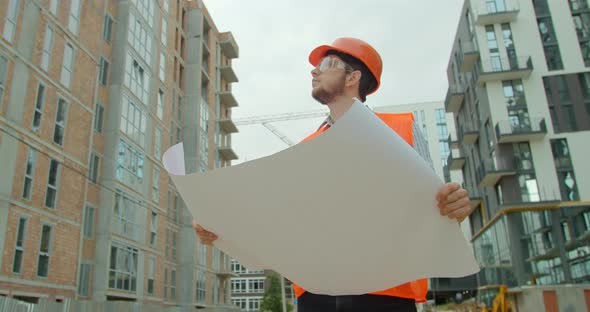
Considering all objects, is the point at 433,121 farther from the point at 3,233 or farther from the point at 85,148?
the point at 3,233

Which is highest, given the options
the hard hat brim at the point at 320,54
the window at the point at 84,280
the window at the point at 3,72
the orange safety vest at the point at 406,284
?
the window at the point at 3,72

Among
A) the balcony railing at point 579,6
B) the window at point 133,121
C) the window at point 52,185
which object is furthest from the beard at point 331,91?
the balcony railing at point 579,6

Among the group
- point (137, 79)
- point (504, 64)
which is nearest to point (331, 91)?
point (137, 79)

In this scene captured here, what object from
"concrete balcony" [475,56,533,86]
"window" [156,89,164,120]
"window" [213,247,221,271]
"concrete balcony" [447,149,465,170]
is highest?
"concrete balcony" [475,56,533,86]

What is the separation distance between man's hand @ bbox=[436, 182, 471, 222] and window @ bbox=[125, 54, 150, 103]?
79.5 feet

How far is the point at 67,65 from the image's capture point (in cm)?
1852

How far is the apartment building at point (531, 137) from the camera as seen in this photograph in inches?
1019

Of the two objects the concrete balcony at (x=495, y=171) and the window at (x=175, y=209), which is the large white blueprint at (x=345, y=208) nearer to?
the concrete balcony at (x=495, y=171)

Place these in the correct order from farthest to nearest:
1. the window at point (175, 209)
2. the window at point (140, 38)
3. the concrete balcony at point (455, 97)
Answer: the concrete balcony at point (455, 97)
the window at point (175, 209)
the window at point (140, 38)

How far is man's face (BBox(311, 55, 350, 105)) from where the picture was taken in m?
2.12

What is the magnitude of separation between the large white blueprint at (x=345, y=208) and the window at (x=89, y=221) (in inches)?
828

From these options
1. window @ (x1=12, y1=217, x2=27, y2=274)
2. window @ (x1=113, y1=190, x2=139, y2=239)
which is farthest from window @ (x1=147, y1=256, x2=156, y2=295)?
window @ (x1=12, y1=217, x2=27, y2=274)

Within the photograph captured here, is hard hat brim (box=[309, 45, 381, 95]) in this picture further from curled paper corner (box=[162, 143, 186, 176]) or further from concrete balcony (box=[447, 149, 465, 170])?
concrete balcony (box=[447, 149, 465, 170])

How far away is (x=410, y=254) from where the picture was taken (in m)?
1.42
